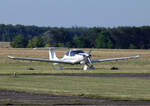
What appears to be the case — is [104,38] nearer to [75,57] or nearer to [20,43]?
[20,43]

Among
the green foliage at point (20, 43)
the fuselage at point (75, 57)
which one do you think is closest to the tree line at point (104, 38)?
the green foliage at point (20, 43)

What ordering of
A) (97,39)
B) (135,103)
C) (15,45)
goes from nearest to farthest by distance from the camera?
1. (135,103)
2. (15,45)
3. (97,39)

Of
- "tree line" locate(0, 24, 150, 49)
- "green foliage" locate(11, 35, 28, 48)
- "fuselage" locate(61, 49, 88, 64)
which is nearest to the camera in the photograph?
"fuselage" locate(61, 49, 88, 64)

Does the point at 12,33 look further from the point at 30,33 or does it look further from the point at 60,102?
the point at 60,102

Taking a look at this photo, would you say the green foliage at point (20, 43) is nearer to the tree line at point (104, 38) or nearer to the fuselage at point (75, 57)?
the tree line at point (104, 38)

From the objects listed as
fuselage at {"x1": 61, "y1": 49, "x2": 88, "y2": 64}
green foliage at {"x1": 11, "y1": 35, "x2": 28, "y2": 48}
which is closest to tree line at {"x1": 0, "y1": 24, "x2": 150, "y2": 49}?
green foliage at {"x1": 11, "y1": 35, "x2": 28, "y2": 48}

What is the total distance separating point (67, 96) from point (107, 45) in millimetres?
106774

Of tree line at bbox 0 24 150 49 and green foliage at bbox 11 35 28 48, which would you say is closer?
green foliage at bbox 11 35 28 48

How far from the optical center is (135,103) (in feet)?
51.3

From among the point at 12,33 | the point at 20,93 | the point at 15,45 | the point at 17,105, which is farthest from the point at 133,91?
the point at 12,33

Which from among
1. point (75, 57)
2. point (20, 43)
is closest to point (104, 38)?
point (20, 43)

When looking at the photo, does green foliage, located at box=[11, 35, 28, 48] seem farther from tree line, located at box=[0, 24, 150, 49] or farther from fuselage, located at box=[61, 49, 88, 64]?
fuselage, located at box=[61, 49, 88, 64]

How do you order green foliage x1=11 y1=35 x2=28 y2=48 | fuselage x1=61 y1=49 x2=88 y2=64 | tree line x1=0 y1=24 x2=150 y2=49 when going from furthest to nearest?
tree line x1=0 y1=24 x2=150 y2=49
green foliage x1=11 y1=35 x2=28 y2=48
fuselage x1=61 y1=49 x2=88 y2=64

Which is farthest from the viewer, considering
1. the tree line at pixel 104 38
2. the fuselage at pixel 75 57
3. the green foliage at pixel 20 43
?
the tree line at pixel 104 38
